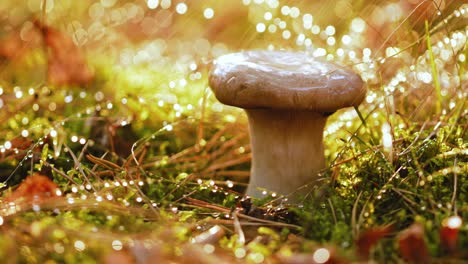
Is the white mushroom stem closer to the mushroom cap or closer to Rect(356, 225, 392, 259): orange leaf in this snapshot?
the mushroom cap

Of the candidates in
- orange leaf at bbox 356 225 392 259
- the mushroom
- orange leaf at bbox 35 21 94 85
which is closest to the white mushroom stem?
the mushroom

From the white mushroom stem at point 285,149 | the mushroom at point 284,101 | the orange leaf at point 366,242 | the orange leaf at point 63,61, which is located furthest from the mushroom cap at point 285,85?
the orange leaf at point 63,61

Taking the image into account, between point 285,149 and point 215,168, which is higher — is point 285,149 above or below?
above

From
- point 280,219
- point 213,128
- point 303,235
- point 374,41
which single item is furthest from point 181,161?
point 374,41

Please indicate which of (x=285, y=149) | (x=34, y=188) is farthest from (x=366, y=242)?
(x=34, y=188)

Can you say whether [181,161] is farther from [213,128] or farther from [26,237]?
[26,237]

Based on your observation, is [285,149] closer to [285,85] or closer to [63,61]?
[285,85]
